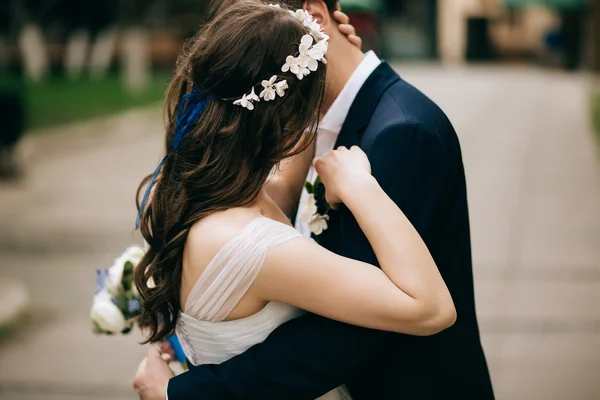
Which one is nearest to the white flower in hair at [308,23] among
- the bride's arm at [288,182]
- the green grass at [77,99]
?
the bride's arm at [288,182]

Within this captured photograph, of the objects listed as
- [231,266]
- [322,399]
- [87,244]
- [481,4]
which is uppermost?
[231,266]

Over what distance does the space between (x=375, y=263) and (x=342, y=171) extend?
0.81 ft

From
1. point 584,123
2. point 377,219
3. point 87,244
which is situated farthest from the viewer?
point 584,123

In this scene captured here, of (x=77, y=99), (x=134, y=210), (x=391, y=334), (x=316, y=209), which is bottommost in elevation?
(x=77, y=99)

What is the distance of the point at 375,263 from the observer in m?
1.89

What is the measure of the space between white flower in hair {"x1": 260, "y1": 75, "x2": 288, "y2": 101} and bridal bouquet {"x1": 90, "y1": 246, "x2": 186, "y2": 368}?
0.88m

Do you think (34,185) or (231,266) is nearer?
(231,266)

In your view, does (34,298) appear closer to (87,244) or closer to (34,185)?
Answer: (87,244)

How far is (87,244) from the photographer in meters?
8.00

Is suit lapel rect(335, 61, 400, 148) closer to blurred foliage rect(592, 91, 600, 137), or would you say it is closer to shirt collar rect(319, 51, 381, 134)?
shirt collar rect(319, 51, 381, 134)

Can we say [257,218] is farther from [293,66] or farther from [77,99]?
[77,99]

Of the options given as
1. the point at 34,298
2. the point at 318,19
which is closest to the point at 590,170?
the point at 34,298

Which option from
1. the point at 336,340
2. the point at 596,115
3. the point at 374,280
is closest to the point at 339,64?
the point at 374,280

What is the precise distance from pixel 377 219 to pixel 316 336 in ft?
1.04
